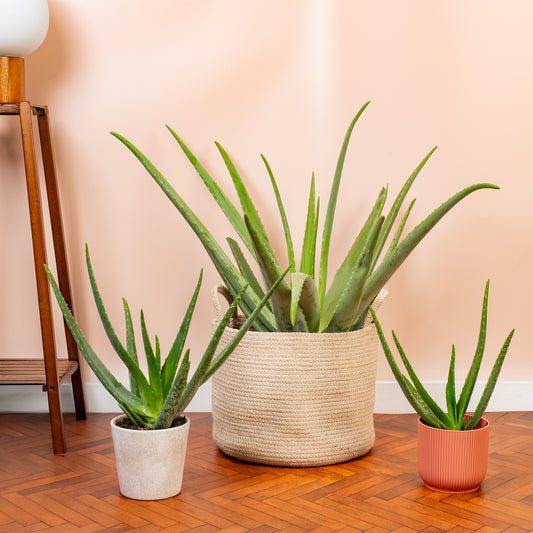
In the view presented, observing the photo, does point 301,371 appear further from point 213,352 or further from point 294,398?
point 213,352

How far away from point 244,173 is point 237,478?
963 mm

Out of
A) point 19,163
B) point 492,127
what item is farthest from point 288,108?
point 19,163

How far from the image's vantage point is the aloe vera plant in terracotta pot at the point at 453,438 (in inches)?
65.2

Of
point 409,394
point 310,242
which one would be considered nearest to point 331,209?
point 310,242

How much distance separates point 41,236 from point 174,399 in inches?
26.2

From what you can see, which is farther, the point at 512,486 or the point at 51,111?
the point at 51,111

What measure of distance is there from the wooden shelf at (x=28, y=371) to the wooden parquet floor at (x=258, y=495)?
0.58 ft

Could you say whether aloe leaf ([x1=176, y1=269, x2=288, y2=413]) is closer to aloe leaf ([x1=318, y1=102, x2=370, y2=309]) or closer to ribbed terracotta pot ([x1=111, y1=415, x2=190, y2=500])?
ribbed terracotta pot ([x1=111, y1=415, x2=190, y2=500])

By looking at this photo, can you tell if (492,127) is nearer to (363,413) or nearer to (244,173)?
(244,173)

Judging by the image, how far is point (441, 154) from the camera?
2.35 metres

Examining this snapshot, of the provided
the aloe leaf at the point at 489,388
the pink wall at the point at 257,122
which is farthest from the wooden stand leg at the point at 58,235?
the aloe leaf at the point at 489,388

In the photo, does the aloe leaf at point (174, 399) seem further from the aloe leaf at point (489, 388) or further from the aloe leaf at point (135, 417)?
the aloe leaf at point (489, 388)

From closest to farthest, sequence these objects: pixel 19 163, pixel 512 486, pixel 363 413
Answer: pixel 512 486
pixel 363 413
pixel 19 163

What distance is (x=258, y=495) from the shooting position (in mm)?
1678
